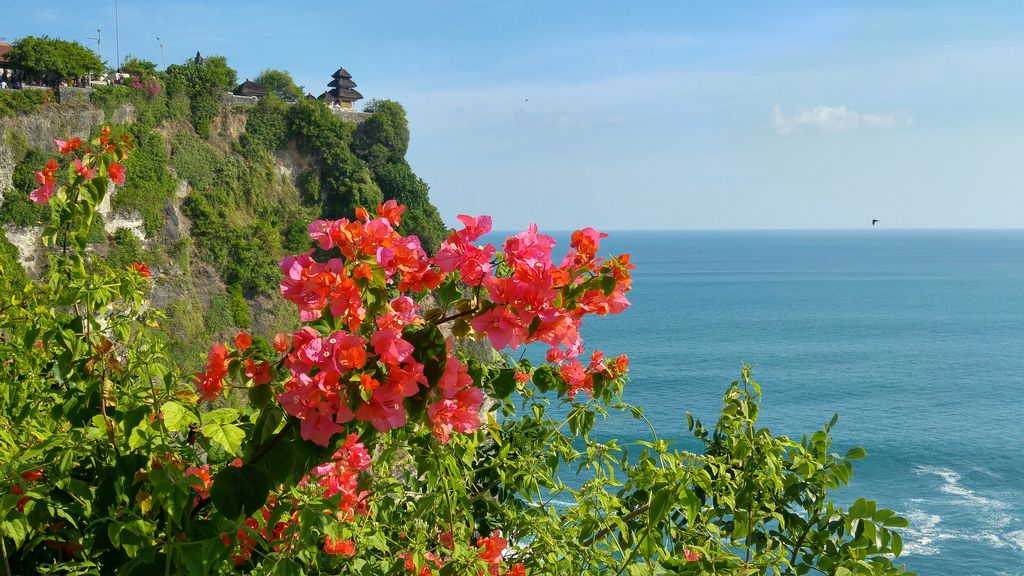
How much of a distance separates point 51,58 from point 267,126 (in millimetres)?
8532

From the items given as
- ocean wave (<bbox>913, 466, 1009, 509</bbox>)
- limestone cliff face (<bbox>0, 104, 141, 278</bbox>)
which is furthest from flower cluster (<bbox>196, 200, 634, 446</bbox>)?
ocean wave (<bbox>913, 466, 1009, 509</bbox>)

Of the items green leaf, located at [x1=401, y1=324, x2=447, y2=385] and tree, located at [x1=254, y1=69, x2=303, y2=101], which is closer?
green leaf, located at [x1=401, y1=324, x2=447, y2=385]

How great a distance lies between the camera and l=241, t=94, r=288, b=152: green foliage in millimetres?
32469

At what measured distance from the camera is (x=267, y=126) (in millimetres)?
32906

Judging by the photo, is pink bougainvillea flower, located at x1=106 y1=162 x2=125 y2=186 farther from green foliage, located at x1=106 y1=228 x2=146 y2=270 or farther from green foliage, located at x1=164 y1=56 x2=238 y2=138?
green foliage, located at x1=164 y1=56 x2=238 y2=138

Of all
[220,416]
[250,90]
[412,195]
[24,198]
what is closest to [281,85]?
[250,90]

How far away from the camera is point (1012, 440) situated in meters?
32.9


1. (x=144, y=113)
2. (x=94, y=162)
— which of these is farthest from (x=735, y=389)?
(x=144, y=113)

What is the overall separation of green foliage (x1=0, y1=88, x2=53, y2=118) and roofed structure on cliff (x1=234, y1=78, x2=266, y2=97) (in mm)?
9754

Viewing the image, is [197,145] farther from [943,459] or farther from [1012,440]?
[1012,440]

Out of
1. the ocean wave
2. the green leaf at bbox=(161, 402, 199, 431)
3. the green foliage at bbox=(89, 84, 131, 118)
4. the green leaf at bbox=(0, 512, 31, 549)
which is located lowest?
the ocean wave

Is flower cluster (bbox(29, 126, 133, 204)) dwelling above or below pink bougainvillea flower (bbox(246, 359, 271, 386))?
above

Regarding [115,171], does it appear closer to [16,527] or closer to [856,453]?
[16,527]

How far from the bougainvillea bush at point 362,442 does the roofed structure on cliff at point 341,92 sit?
118 ft
